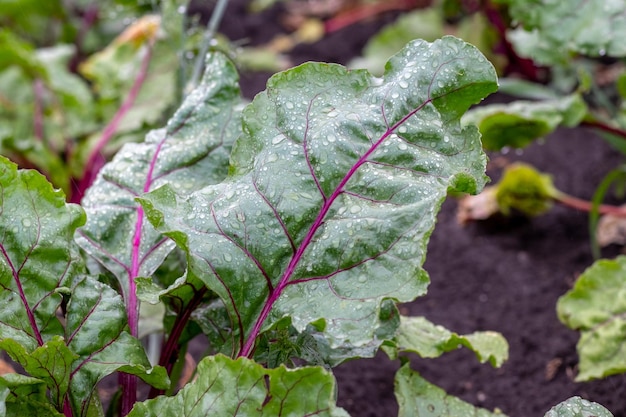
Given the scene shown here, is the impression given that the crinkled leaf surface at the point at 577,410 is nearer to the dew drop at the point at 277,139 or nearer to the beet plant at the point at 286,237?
the beet plant at the point at 286,237

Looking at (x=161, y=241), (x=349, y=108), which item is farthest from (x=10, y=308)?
(x=349, y=108)

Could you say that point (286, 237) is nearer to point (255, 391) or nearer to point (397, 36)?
point (255, 391)

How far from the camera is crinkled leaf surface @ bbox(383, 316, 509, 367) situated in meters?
1.18

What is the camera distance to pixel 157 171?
1.29 metres

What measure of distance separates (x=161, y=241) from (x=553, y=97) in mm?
1459

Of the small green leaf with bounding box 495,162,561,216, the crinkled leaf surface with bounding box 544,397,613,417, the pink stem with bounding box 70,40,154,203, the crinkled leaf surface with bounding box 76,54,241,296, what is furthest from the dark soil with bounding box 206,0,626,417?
the pink stem with bounding box 70,40,154,203

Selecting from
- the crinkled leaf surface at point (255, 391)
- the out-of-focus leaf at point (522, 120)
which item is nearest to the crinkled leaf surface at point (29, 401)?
the crinkled leaf surface at point (255, 391)

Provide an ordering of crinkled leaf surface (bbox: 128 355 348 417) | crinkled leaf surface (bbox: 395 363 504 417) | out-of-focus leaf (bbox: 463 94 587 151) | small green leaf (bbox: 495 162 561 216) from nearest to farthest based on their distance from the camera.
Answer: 1. crinkled leaf surface (bbox: 128 355 348 417)
2. crinkled leaf surface (bbox: 395 363 504 417)
3. out-of-focus leaf (bbox: 463 94 587 151)
4. small green leaf (bbox: 495 162 561 216)

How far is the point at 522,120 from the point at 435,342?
28.1 inches

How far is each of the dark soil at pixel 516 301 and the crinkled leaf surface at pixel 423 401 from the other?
36cm

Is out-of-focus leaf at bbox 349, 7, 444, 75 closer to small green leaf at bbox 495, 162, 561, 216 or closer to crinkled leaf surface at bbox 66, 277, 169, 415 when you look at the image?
small green leaf at bbox 495, 162, 561, 216

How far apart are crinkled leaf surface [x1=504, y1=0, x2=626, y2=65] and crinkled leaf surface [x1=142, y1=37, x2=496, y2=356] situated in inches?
28.9

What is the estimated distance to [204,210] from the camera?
1049mm

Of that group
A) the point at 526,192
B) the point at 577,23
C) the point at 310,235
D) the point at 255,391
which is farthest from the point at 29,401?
the point at 526,192
